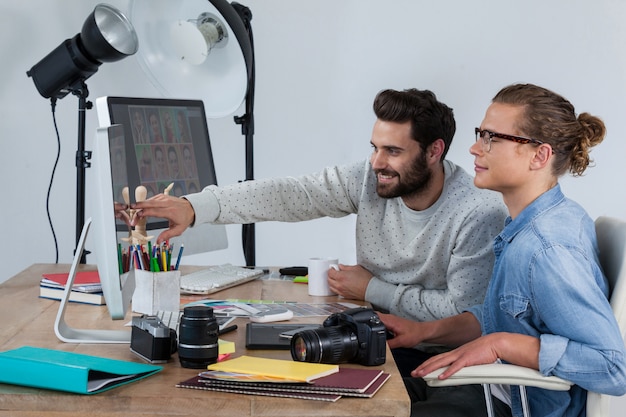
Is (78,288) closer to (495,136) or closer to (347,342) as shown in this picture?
(347,342)

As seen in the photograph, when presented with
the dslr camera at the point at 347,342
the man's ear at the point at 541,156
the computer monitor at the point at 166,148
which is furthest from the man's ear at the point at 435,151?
the dslr camera at the point at 347,342

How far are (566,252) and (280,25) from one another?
2184mm

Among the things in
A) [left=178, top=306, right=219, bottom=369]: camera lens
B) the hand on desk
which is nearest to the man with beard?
the hand on desk

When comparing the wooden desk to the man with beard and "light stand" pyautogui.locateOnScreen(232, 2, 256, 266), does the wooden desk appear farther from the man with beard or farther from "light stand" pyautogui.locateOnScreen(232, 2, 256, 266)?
"light stand" pyautogui.locateOnScreen(232, 2, 256, 266)

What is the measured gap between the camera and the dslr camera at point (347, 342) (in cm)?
131

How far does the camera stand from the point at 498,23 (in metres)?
3.11

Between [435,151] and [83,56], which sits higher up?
[83,56]

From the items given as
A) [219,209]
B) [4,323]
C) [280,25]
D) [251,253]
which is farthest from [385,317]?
[280,25]

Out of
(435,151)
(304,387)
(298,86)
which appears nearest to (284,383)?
(304,387)

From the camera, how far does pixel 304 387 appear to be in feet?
3.95

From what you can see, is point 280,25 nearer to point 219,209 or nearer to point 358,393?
point 219,209

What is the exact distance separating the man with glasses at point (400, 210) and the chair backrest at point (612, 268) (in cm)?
34

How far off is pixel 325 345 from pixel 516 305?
512 mm

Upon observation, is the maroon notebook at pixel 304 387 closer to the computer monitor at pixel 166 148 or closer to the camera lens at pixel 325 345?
the camera lens at pixel 325 345
